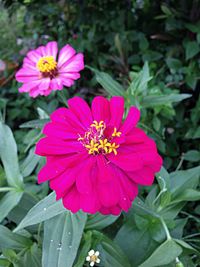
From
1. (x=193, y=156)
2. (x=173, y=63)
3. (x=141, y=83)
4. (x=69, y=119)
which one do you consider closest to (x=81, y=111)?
(x=69, y=119)

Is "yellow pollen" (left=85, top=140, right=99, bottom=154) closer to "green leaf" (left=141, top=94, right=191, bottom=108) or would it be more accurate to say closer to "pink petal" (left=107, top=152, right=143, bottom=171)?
"pink petal" (left=107, top=152, right=143, bottom=171)

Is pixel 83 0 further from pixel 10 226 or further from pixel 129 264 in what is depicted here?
pixel 129 264

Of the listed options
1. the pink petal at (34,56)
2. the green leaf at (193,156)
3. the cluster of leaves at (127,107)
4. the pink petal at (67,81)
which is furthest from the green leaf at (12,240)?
the green leaf at (193,156)

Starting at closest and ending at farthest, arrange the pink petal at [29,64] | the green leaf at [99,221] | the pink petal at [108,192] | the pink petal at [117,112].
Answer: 1. the pink petal at [108,192]
2. the pink petal at [117,112]
3. the green leaf at [99,221]
4. the pink petal at [29,64]

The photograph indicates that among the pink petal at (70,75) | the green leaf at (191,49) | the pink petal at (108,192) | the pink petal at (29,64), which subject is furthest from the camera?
the green leaf at (191,49)

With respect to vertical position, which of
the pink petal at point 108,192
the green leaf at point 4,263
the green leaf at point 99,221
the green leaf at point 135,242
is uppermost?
the pink petal at point 108,192

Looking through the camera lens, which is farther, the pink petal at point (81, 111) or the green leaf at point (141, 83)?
the green leaf at point (141, 83)

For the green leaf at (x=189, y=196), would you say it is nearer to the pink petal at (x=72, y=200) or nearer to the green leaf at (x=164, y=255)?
the green leaf at (x=164, y=255)

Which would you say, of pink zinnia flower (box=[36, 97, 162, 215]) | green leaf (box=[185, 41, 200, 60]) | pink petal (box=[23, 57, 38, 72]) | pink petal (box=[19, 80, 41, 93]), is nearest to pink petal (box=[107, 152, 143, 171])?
pink zinnia flower (box=[36, 97, 162, 215])

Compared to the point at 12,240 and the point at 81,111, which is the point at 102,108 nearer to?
the point at 81,111
